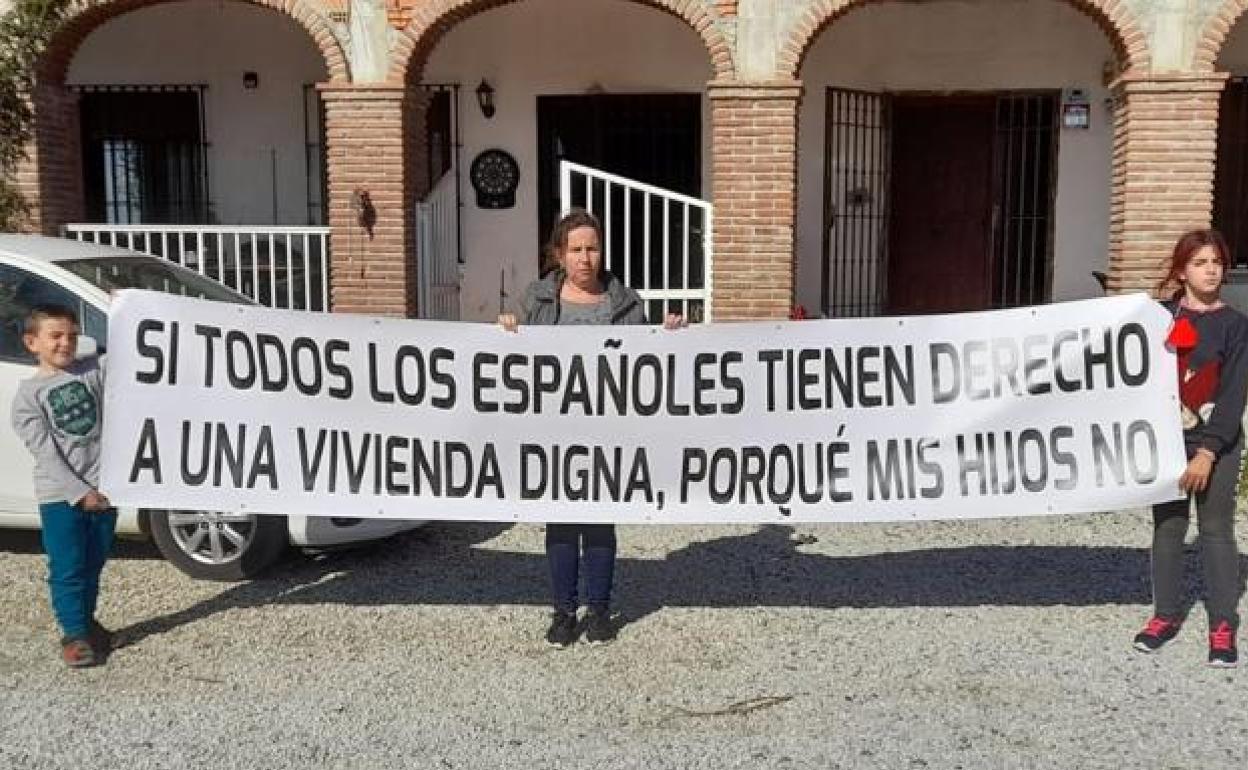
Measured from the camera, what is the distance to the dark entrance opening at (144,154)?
40.2 feet

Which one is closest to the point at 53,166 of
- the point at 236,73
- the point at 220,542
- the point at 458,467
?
the point at 236,73

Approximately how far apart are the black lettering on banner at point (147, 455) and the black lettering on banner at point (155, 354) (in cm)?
16

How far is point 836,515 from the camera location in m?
4.43

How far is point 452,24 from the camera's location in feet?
A: 32.4

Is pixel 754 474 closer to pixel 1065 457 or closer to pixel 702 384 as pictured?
pixel 702 384

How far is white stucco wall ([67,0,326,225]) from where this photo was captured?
1204 cm

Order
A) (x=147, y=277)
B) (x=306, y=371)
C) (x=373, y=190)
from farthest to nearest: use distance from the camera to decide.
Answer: (x=373, y=190)
(x=147, y=277)
(x=306, y=371)

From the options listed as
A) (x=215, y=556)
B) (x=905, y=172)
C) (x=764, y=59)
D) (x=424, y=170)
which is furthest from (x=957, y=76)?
(x=215, y=556)

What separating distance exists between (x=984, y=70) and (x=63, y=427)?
32.0 ft

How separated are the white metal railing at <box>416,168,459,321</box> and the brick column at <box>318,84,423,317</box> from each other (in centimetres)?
38

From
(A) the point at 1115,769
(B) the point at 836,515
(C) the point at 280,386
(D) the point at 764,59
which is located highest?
(D) the point at 764,59

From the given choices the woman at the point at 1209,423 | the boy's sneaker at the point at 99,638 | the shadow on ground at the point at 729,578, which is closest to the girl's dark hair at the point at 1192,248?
the woman at the point at 1209,423

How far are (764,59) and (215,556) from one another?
6.04 m

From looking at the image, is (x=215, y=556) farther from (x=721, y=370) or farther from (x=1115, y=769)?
(x=1115, y=769)
